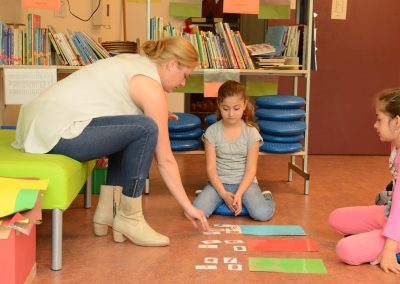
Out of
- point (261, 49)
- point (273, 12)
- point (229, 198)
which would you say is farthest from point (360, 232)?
point (273, 12)

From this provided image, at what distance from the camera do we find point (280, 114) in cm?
310

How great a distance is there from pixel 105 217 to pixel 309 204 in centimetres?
115

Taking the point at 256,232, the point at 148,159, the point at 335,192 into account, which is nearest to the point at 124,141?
the point at 148,159

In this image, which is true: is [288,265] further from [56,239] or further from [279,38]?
[279,38]

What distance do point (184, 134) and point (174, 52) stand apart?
38.2 inches

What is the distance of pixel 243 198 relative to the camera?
2729 mm

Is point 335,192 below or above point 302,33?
below

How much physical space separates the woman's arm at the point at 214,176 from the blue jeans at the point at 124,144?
64 centimetres

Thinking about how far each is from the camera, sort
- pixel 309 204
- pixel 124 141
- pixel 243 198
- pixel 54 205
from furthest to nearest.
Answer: pixel 309 204 < pixel 243 198 < pixel 124 141 < pixel 54 205

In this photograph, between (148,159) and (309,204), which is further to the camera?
(309,204)

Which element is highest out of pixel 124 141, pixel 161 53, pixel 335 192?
pixel 161 53

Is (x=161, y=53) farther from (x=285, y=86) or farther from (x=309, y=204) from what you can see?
(x=285, y=86)

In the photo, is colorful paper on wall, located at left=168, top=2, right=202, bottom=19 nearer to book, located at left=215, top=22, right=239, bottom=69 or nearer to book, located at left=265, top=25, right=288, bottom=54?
book, located at left=215, top=22, right=239, bottom=69

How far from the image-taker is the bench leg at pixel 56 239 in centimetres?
186
